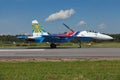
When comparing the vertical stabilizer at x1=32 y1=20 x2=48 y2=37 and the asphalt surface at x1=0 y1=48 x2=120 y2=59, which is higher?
the vertical stabilizer at x1=32 y1=20 x2=48 y2=37

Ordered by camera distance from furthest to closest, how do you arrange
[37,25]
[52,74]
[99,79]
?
1. [37,25]
2. [52,74]
3. [99,79]

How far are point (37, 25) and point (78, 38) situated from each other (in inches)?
281

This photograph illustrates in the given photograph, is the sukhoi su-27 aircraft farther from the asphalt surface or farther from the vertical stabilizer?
the asphalt surface

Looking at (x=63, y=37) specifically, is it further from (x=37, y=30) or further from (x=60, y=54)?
(x=60, y=54)

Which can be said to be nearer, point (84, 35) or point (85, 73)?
point (85, 73)

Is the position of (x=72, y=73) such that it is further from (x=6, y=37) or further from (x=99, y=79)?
(x=6, y=37)

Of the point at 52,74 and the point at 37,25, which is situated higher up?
the point at 37,25

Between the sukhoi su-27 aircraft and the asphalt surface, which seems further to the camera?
the sukhoi su-27 aircraft

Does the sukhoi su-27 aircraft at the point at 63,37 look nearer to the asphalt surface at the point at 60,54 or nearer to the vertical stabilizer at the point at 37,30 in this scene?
the vertical stabilizer at the point at 37,30

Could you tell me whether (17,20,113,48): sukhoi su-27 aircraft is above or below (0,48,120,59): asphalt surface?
above

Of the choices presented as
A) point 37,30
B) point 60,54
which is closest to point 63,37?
point 37,30

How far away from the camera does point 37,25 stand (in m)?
47.2

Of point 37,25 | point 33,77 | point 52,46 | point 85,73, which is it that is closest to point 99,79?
point 85,73

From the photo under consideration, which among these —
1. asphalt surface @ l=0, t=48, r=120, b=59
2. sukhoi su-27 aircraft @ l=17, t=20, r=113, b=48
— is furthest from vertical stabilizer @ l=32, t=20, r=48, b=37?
asphalt surface @ l=0, t=48, r=120, b=59
